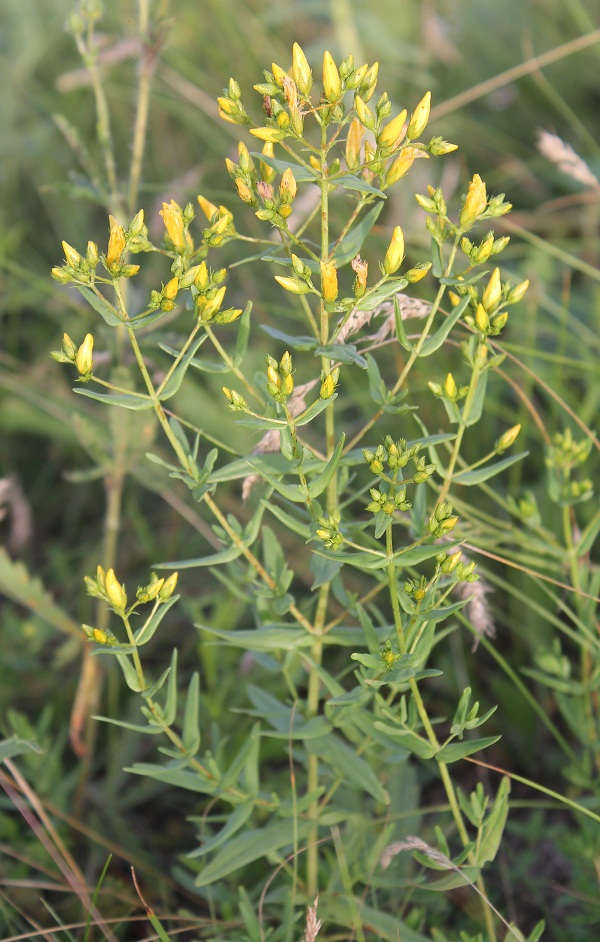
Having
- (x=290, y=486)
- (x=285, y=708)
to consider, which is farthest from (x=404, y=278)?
(x=285, y=708)

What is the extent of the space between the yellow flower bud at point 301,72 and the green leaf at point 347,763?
3.38 feet

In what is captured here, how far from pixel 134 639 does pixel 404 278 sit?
66cm

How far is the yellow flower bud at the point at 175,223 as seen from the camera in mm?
1357

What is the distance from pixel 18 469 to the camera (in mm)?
3182

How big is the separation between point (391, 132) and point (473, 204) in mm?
160

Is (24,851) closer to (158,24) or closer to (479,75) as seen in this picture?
(158,24)

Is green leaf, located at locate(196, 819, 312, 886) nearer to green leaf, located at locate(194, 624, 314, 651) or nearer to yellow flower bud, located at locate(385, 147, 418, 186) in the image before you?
green leaf, located at locate(194, 624, 314, 651)

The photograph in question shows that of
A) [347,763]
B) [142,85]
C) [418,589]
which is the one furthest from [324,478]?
[142,85]

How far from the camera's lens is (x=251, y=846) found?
1.60 metres

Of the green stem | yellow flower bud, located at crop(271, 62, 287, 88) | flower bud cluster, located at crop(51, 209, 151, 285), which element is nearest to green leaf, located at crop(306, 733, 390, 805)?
flower bud cluster, located at crop(51, 209, 151, 285)

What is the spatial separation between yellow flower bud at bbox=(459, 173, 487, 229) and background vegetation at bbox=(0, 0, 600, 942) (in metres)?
0.59

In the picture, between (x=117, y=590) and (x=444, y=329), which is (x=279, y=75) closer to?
(x=444, y=329)

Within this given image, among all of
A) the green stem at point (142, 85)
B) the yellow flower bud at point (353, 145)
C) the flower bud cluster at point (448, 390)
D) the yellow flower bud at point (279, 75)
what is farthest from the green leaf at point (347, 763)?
the green stem at point (142, 85)

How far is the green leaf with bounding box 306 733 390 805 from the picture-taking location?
157 centimetres
